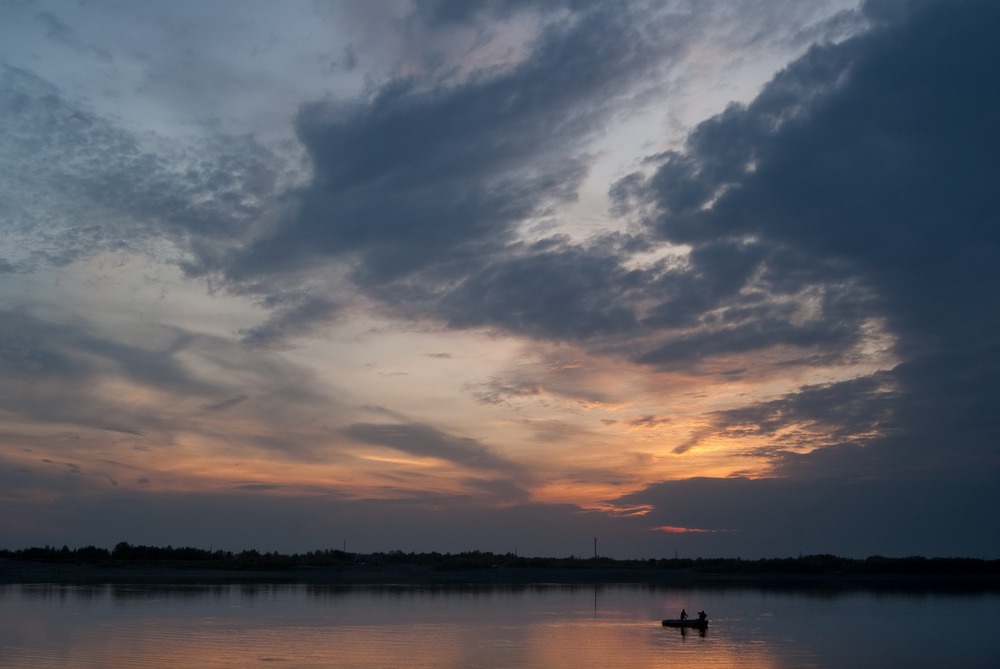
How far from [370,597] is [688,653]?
32.2 metres

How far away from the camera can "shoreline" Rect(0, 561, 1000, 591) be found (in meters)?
76.8

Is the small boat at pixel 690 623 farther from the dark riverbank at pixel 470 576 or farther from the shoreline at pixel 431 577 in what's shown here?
the dark riverbank at pixel 470 576

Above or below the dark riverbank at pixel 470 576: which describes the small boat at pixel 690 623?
above

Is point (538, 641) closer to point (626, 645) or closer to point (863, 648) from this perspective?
point (626, 645)

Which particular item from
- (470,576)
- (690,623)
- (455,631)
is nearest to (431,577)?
(470,576)

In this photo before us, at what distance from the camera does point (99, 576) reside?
7894 centimetres

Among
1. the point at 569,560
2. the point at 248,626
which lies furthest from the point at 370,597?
the point at 569,560

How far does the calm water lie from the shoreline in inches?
633

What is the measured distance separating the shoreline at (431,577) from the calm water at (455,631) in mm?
16081

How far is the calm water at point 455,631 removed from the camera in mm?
29109

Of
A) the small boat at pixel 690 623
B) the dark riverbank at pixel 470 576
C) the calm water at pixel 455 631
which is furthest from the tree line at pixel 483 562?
the small boat at pixel 690 623

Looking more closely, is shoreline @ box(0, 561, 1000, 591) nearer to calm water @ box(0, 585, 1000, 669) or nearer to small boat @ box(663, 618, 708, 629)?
calm water @ box(0, 585, 1000, 669)

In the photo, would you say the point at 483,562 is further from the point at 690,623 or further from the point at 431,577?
the point at 690,623

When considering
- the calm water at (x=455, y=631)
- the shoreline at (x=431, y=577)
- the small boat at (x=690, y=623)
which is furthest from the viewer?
the shoreline at (x=431, y=577)
